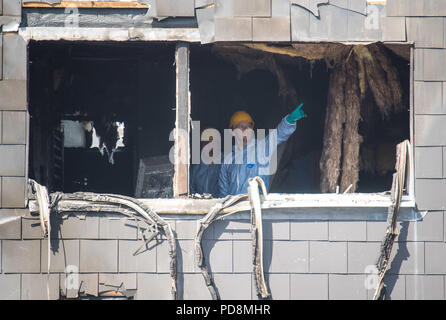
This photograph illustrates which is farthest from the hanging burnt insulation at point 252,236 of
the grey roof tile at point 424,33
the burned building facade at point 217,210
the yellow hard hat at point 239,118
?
the grey roof tile at point 424,33

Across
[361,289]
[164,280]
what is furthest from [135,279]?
[361,289]

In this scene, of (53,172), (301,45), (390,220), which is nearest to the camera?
(390,220)

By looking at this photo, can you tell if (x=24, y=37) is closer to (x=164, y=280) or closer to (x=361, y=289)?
(x=164, y=280)

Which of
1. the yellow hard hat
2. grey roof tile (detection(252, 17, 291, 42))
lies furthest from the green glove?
grey roof tile (detection(252, 17, 291, 42))

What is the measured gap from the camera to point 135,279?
281 inches

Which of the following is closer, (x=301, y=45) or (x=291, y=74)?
(x=301, y=45)

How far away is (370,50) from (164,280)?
285cm

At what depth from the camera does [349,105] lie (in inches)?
315

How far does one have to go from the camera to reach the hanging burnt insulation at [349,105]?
792 centimetres

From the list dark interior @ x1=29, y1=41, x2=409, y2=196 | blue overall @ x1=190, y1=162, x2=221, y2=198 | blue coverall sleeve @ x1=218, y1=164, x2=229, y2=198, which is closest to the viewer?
blue coverall sleeve @ x1=218, y1=164, x2=229, y2=198

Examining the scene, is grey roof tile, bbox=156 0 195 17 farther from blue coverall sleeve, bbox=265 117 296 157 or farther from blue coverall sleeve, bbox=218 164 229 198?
blue coverall sleeve, bbox=218 164 229 198

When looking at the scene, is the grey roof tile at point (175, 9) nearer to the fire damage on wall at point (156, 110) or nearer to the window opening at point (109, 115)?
the fire damage on wall at point (156, 110)

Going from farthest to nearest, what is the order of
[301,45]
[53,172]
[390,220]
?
[53,172] < [301,45] < [390,220]

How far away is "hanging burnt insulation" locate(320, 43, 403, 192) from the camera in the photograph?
7.92 meters
